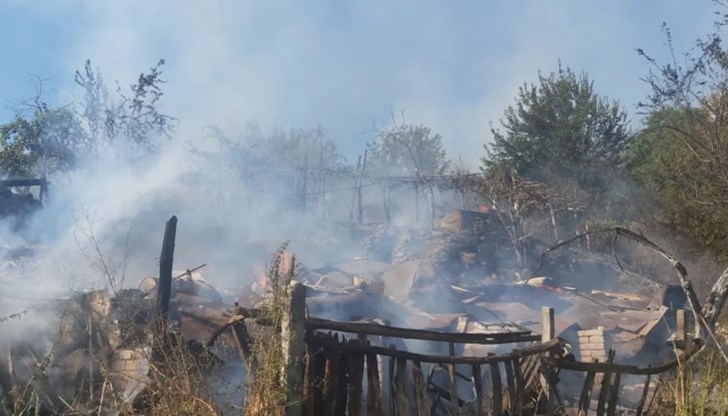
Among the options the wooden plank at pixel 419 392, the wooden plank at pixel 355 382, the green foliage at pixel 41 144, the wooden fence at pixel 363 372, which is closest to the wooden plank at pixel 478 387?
the wooden fence at pixel 363 372

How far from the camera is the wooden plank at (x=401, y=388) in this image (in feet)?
18.2

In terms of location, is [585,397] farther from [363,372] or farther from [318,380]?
[318,380]

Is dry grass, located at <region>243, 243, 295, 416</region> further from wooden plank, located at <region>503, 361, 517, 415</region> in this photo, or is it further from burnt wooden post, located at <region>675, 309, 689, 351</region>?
burnt wooden post, located at <region>675, 309, 689, 351</region>

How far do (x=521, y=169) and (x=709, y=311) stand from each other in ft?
77.1

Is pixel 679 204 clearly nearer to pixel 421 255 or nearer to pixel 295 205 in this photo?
pixel 421 255

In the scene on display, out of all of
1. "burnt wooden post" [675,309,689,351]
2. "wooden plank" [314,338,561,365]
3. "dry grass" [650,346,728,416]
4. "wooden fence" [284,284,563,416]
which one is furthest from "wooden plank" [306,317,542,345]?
"burnt wooden post" [675,309,689,351]

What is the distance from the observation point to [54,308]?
8750 millimetres

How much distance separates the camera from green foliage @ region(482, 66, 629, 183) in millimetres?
29188

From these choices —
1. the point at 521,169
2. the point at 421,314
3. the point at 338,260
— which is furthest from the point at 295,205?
the point at 421,314

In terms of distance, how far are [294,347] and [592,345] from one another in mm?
7830

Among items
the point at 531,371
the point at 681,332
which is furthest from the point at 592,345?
the point at 531,371

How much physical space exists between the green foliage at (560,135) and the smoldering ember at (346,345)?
12046 millimetres

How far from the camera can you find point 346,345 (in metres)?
5.61

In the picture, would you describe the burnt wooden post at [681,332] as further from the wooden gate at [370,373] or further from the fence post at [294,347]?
the fence post at [294,347]
